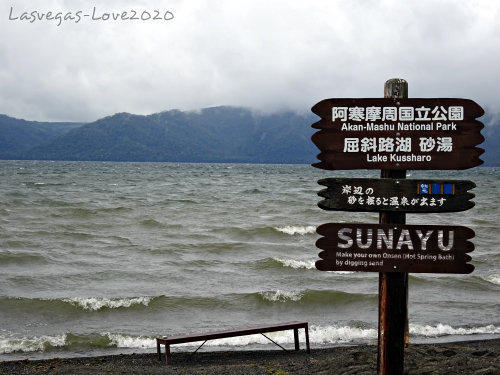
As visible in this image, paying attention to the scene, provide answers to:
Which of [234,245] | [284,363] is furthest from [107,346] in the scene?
[234,245]

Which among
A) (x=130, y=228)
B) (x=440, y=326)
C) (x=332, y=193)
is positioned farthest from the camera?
(x=130, y=228)

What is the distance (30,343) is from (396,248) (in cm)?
806

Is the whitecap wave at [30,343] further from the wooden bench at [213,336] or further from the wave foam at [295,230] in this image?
the wave foam at [295,230]

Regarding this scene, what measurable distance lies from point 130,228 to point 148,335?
53.1 ft

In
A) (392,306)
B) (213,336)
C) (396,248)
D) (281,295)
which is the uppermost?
(396,248)

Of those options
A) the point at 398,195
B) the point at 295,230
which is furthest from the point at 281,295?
the point at 295,230

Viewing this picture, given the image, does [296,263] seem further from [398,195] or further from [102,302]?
[398,195]

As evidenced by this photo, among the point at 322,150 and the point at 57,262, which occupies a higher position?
the point at 322,150

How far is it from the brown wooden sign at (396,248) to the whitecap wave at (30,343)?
23.6 feet

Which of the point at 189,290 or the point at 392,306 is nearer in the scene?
the point at 392,306

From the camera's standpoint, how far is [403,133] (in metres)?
5.53

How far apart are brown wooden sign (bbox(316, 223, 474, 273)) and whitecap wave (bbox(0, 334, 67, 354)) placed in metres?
7.21

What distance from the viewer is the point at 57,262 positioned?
17.9 m

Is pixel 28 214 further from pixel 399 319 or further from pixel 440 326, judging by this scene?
pixel 399 319
